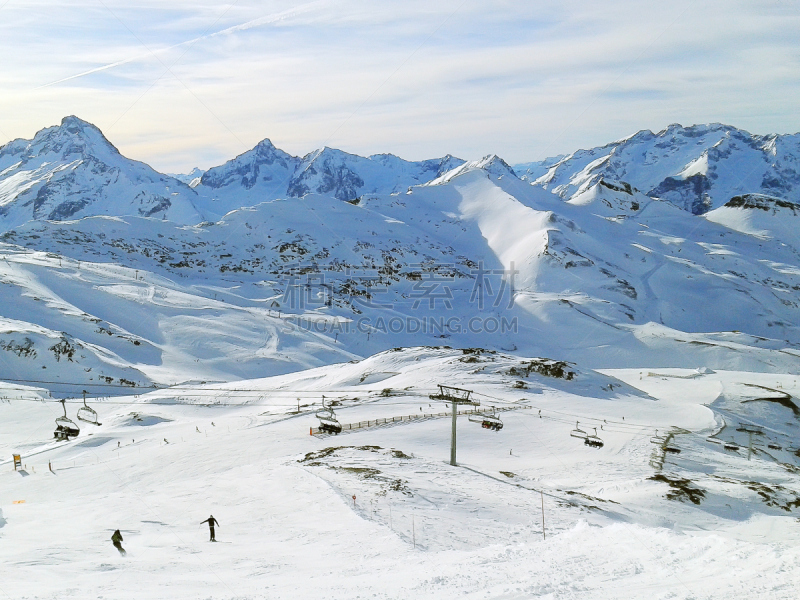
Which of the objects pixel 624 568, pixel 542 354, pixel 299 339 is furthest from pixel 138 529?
pixel 542 354

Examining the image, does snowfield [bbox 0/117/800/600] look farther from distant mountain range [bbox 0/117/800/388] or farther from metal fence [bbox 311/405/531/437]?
distant mountain range [bbox 0/117/800/388]

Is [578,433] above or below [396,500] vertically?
below

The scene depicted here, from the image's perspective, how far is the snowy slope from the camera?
17297mm

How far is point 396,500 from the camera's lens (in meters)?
27.4

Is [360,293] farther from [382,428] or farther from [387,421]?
[382,428]

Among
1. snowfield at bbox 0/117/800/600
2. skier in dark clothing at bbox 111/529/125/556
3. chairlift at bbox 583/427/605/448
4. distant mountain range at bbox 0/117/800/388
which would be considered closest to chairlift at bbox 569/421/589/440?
snowfield at bbox 0/117/800/600

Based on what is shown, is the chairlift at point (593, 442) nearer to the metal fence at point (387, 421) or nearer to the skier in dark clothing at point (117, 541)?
the metal fence at point (387, 421)

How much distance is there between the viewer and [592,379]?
66.1 m

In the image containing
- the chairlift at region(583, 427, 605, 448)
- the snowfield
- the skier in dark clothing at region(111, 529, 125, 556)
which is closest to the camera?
the snowfield

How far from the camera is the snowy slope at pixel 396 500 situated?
1730 centimetres

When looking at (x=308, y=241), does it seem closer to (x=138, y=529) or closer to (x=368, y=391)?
(x=368, y=391)

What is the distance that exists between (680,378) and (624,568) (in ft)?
224

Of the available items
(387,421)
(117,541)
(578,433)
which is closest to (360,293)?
(387,421)

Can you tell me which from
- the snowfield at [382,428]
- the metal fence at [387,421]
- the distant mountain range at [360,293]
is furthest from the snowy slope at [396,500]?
the distant mountain range at [360,293]
